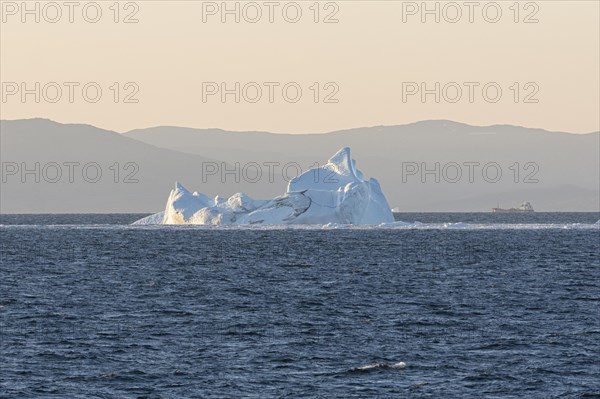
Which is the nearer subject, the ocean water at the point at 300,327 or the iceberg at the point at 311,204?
the ocean water at the point at 300,327

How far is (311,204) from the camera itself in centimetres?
14425

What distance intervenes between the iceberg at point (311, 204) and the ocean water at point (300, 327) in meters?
43.5

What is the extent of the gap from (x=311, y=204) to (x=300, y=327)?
96081 mm

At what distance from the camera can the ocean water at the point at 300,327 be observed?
35.3 m

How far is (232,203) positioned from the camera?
151 metres

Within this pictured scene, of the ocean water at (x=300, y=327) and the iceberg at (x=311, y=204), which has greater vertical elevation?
the iceberg at (x=311, y=204)

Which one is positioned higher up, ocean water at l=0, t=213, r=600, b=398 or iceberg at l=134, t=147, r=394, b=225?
iceberg at l=134, t=147, r=394, b=225

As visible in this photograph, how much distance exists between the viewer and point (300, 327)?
48.3m

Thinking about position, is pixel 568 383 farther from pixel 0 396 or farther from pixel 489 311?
pixel 489 311

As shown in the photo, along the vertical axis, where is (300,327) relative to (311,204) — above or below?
below

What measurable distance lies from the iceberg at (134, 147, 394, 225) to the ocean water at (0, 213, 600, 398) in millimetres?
43463

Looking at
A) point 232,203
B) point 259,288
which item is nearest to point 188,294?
point 259,288

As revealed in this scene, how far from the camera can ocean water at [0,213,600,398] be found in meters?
35.3

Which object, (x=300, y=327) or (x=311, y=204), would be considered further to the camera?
(x=311, y=204)
